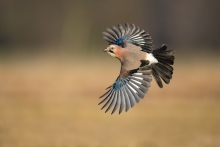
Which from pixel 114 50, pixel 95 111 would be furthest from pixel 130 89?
pixel 95 111

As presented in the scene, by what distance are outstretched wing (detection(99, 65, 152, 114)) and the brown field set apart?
59.9 inches

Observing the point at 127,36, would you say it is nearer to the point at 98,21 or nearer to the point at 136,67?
the point at 136,67

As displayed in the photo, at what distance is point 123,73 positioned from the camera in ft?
25.5

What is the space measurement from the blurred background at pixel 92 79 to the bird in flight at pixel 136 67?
1.52m

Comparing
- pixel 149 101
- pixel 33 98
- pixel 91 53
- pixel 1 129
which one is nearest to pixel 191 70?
pixel 149 101

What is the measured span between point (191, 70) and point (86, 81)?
3742 millimetres

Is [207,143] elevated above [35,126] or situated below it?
above

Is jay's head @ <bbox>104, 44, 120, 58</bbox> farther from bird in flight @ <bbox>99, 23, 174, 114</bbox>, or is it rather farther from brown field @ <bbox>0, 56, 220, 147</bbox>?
brown field @ <bbox>0, 56, 220, 147</bbox>

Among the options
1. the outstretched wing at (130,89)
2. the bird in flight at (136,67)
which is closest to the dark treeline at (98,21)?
the bird in flight at (136,67)

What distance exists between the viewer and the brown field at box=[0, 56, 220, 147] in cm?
Result: 927

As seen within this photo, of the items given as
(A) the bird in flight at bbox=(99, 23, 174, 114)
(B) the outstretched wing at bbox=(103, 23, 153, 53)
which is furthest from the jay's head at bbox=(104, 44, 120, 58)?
(B) the outstretched wing at bbox=(103, 23, 153, 53)

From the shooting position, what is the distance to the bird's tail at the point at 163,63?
7.72 meters

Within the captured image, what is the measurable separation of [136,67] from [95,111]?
15.9 feet

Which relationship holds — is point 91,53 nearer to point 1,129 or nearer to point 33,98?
point 33,98
